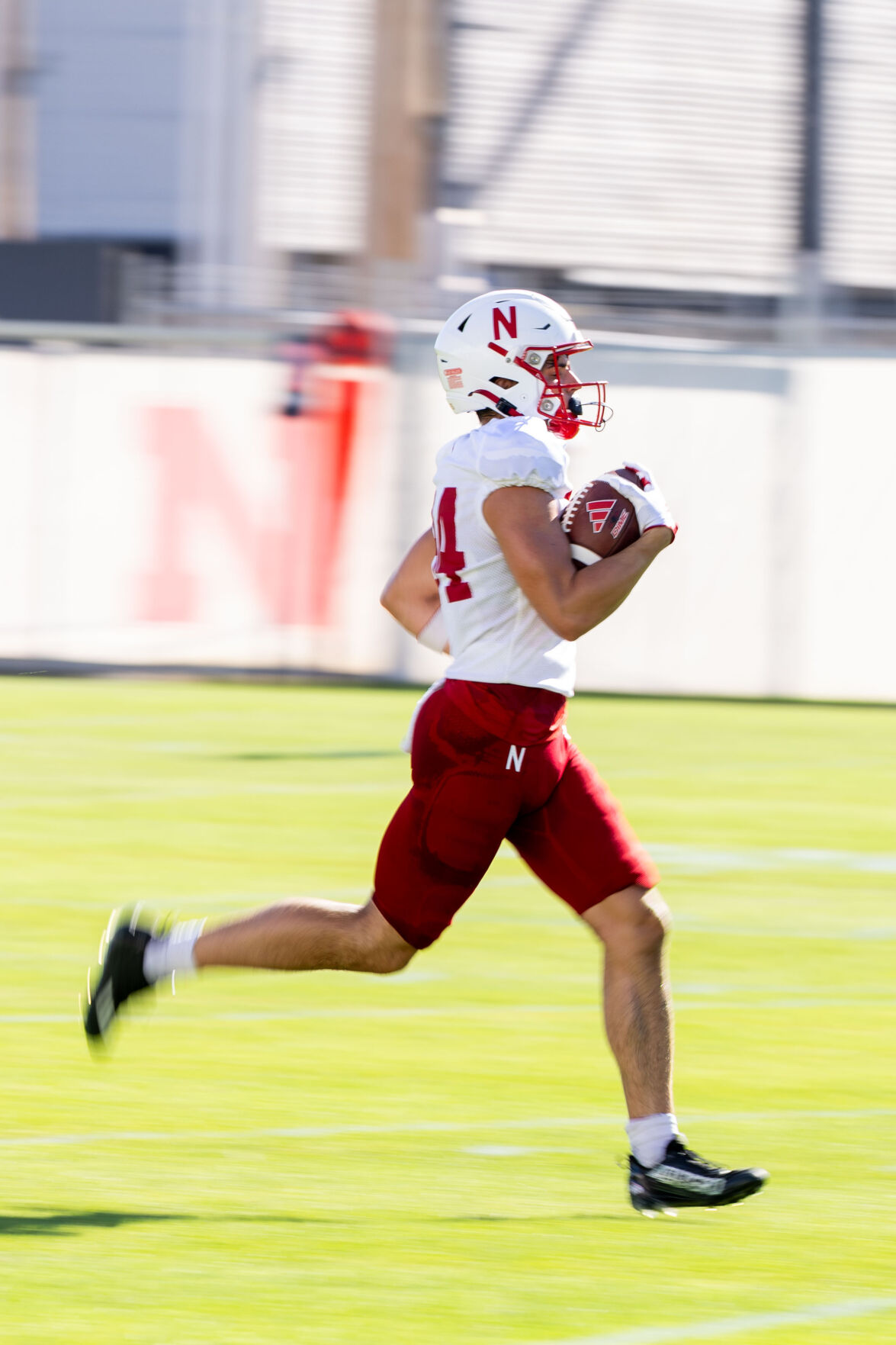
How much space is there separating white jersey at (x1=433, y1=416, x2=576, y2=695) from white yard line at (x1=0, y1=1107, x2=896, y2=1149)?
103 cm

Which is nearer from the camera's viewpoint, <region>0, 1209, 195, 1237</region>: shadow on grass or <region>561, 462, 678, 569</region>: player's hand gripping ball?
<region>0, 1209, 195, 1237</region>: shadow on grass

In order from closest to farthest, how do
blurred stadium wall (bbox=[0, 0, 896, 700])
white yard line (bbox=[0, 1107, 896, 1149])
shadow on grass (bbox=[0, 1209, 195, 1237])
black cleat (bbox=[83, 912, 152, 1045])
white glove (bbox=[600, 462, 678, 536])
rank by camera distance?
shadow on grass (bbox=[0, 1209, 195, 1237])
white glove (bbox=[600, 462, 678, 536])
white yard line (bbox=[0, 1107, 896, 1149])
black cleat (bbox=[83, 912, 152, 1045])
blurred stadium wall (bbox=[0, 0, 896, 700])

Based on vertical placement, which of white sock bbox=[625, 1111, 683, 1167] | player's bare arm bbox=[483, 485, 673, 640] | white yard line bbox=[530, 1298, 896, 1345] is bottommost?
white yard line bbox=[530, 1298, 896, 1345]

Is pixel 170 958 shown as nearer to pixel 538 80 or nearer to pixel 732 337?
pixel 732 337

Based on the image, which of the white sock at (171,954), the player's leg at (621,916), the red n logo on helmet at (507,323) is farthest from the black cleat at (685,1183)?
the red n logo on helmet at (507,323)

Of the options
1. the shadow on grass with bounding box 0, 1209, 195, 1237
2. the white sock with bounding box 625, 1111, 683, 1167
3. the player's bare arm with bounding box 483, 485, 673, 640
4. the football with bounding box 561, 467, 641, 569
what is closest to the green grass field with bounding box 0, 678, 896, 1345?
the shadow on grass with bounding box 0, 1209, 195, 1237

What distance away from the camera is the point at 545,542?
16.4 feet

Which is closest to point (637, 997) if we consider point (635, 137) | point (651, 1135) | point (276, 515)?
point (651, 1135)

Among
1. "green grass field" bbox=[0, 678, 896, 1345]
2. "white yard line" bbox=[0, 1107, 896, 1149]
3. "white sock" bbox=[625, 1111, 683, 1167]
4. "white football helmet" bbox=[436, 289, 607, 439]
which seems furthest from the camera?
"white yard line" bbox=[0, 1107, 896, 1149]

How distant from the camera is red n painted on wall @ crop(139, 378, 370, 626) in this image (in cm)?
1811

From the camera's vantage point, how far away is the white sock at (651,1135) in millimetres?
4906

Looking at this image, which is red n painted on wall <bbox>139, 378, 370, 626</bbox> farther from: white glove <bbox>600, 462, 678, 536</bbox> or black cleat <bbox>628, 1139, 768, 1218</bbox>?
black cleat <bbox>628, 1139, 768, 1218</bbox>

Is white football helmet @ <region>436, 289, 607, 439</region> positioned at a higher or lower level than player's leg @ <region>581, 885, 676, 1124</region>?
higher

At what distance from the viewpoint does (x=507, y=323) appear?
526cm
